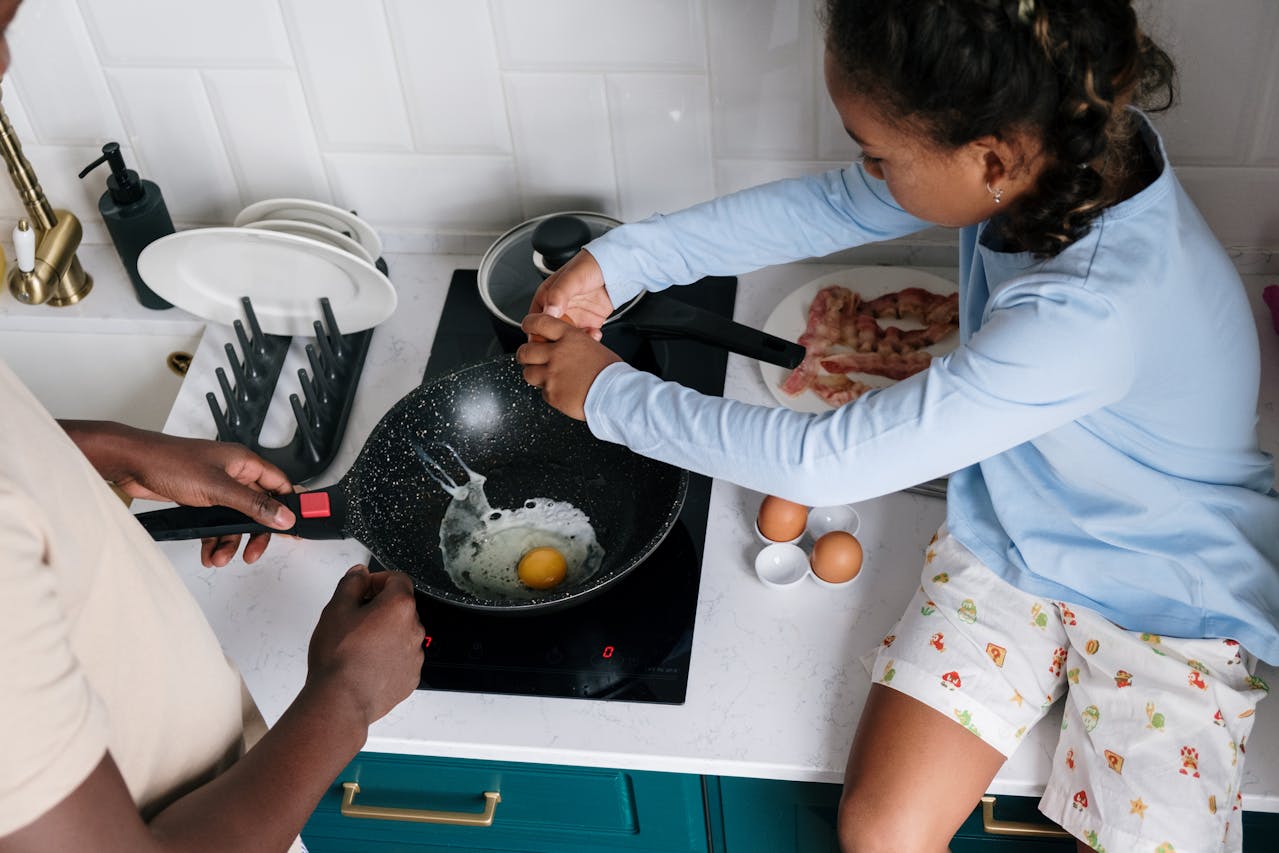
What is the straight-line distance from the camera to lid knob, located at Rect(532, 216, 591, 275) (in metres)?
1.31

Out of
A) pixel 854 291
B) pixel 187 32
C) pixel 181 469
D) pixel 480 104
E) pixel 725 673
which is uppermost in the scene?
pixel 187 32

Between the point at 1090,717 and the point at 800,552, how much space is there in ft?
1.01

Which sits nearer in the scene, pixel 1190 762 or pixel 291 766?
pixel 291 766

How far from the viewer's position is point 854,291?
141 cm

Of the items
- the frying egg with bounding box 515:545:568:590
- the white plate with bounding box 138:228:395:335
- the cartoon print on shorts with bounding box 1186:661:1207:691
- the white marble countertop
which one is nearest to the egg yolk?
the frying egg with bounding box 515:545:568:590

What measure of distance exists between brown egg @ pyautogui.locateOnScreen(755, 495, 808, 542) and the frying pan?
0.09 meters

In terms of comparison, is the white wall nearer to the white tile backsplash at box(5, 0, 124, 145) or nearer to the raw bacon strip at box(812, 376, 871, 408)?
the white tile backsplash at box(5, 0, 124, 145)

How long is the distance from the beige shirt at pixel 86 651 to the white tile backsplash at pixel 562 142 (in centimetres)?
73

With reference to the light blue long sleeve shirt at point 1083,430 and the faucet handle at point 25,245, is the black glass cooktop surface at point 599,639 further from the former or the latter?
the faucet handle at point 25,245

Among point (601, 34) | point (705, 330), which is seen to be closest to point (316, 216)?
point (601, 34)

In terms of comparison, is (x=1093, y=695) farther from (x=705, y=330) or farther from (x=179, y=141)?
(x=179, y=141)

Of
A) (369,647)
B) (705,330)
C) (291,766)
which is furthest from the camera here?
(705,330)

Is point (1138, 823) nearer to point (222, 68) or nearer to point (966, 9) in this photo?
point (966, 9)

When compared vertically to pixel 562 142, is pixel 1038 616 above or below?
below
